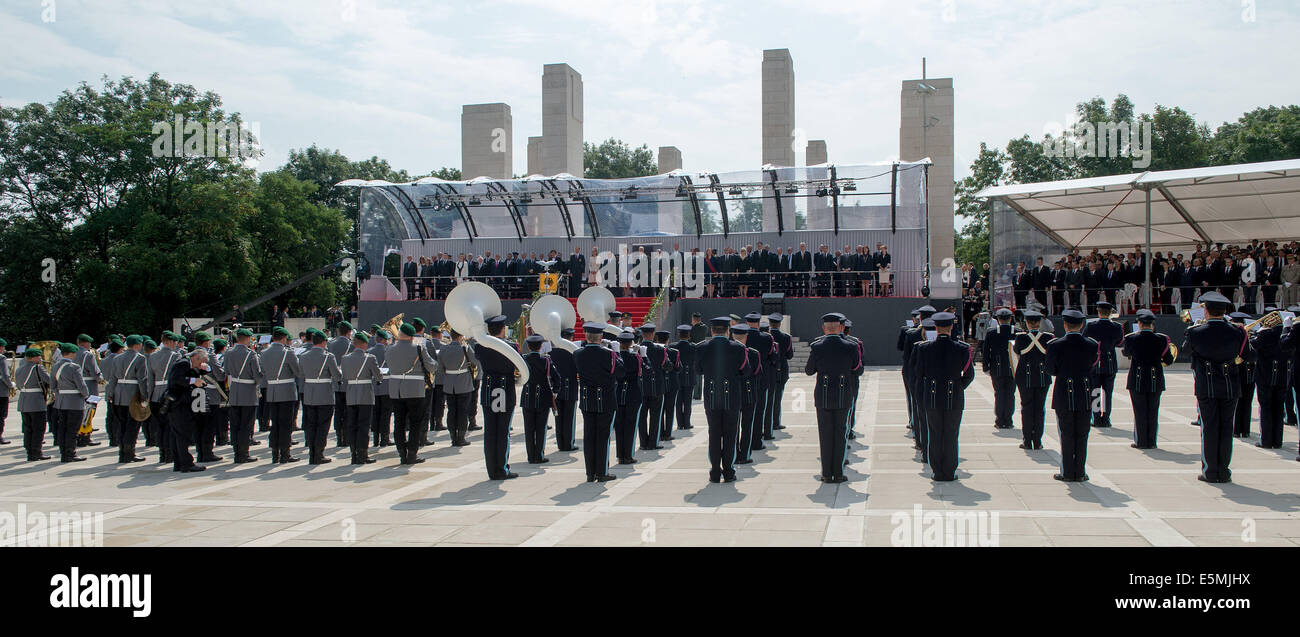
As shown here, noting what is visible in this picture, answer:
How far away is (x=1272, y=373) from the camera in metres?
10.1

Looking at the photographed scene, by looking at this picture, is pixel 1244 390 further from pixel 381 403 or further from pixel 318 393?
pixel 318 393

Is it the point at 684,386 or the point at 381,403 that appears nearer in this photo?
the point at 381,403

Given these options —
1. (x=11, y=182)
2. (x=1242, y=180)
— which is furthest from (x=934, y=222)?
(x=11, y=182)

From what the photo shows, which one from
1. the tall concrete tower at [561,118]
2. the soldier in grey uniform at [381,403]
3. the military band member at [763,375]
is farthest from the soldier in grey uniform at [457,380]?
the tall concrete tower at [561,118]

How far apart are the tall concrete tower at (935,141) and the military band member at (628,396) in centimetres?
2437

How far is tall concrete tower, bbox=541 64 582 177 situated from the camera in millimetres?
34469

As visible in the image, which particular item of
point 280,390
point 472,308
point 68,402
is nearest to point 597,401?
point 472,308

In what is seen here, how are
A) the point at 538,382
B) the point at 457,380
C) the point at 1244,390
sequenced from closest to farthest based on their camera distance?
the point at 538,382 → the point at 1244,390 → the point at 457,380

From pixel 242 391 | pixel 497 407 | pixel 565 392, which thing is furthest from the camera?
pixel 242 391

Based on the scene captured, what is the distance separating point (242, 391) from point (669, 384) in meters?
5.55

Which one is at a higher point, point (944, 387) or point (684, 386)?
point (944, 387)

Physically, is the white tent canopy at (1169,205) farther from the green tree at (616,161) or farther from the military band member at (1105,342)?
the green tree at (616,161)

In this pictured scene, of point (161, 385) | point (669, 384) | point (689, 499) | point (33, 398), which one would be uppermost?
point (161, 385)

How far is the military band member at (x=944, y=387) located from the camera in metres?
8.27
